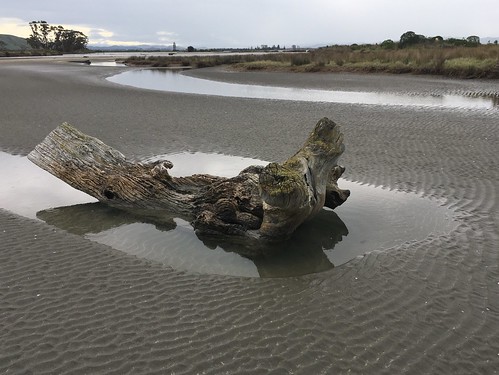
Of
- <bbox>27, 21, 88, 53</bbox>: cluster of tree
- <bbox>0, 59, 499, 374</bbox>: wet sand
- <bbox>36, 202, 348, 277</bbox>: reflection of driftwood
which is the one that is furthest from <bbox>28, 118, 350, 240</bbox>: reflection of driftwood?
<bbox>27, 21, 88, 53</bbox>: cluster of tree

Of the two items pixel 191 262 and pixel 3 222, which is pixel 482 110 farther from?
pixel 3 222

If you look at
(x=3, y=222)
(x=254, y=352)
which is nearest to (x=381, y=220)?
(x=254, y=352)

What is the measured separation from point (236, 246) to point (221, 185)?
1.07 m

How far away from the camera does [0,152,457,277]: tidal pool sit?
6.09 m

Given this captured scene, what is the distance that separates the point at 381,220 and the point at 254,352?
13.5 feet

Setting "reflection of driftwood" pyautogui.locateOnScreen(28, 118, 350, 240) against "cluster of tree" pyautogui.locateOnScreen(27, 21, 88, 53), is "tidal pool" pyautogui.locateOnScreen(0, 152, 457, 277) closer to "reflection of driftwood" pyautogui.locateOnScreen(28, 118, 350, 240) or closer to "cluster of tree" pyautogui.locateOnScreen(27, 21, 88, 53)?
"reflection of driftwood" pyautogui.locateOnScreen(28, 118, 350, 240)

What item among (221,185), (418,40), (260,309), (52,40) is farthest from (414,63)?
(52,40)

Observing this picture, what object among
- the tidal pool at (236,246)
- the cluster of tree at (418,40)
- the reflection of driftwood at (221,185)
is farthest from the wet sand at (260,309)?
the cluster of tree at (418,40)

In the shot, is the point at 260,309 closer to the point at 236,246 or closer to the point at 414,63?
the point at 236,246

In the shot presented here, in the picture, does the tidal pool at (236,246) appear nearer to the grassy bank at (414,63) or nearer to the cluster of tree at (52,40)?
the grassy bank at (414,63)

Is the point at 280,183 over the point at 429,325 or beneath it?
over

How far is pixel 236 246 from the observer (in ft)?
21.5

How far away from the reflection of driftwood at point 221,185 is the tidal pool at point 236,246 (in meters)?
0.30

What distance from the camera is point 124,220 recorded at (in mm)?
7574
